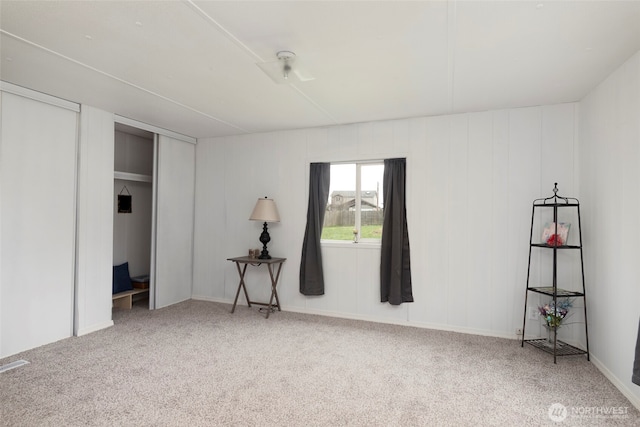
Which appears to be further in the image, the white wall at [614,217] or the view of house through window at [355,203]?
the view of house through window at [355,203]

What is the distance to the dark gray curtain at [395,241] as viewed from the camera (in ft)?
13.3

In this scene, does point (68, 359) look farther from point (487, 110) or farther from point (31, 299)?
point (487, 110)

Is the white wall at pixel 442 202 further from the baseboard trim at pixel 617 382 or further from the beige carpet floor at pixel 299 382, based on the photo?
the baseboard trim at pixel 617 382

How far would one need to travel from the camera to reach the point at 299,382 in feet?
8.84

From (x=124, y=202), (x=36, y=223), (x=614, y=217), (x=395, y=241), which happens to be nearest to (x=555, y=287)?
(x=614, y=217)

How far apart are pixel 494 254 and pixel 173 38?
3.45 meters

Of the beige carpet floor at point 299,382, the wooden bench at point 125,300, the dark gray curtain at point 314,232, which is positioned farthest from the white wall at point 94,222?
the dark gray curtain at point 314,232

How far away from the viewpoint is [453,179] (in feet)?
12.9

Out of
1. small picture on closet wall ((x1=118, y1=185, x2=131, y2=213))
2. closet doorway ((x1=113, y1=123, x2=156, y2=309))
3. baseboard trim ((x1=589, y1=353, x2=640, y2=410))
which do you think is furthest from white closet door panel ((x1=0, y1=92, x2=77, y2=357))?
baseboard trim ((x1=589, y1=353, x2=640, y2=410))

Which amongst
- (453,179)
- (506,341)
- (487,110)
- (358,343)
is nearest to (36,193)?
(358,343)

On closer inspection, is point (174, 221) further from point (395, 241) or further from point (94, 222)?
point (395, 241)

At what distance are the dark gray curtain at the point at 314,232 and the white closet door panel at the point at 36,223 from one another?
2450mm

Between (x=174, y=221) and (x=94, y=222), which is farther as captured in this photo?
(x=174, y=221)

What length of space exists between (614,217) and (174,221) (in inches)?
186
